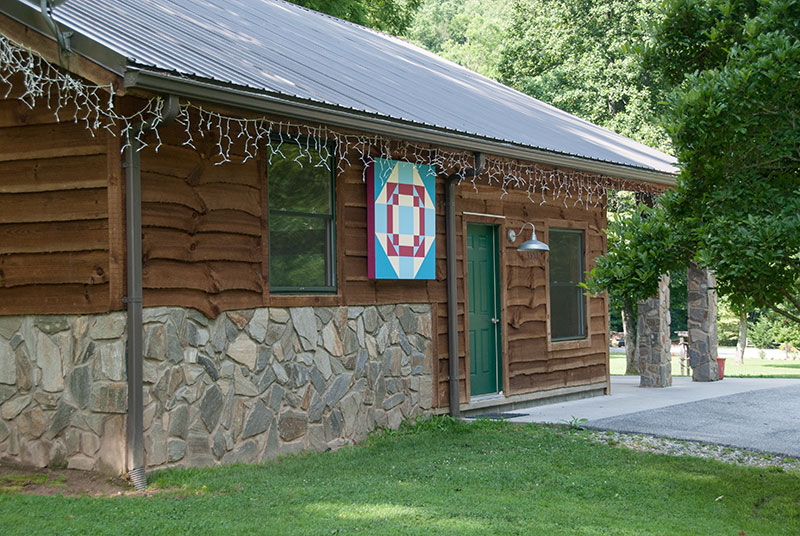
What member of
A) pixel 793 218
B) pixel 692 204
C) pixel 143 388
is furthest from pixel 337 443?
pixel 793 218

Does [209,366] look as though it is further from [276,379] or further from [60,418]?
[60,418]

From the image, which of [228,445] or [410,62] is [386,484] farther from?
[410,62]

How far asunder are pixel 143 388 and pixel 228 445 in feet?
3.16

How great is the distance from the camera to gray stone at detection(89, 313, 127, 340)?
21.2 feet

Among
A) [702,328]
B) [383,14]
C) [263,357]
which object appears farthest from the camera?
[383,14]

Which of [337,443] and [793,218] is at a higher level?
[793,218]

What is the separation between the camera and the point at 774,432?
8.80 m

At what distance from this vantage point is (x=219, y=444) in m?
7.01

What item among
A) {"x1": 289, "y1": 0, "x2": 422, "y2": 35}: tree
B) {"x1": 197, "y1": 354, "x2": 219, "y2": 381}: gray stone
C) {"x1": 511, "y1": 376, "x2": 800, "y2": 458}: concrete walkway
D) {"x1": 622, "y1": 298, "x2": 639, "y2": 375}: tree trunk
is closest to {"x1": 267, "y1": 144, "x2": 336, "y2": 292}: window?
{"x1": 197, "y1": 354, "x2": 219, "y2": 381}: gray stone

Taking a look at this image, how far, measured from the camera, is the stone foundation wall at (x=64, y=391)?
6480 millimetres

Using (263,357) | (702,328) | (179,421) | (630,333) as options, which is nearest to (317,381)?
(263,357)

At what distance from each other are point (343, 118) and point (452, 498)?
318 centimetres

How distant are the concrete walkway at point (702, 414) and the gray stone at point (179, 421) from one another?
4.01 metres

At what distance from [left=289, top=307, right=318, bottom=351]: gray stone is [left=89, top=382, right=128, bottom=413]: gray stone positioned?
176 centimetres
